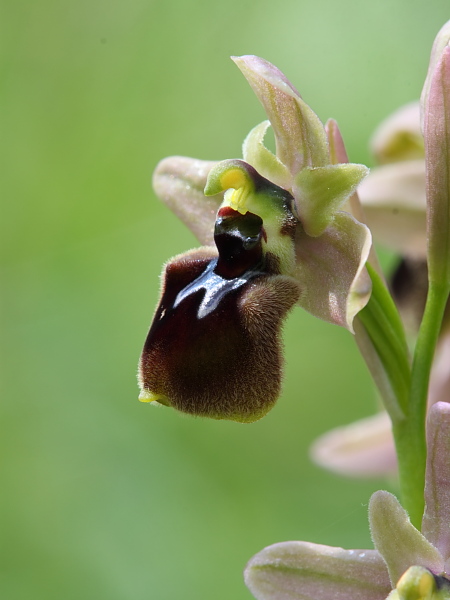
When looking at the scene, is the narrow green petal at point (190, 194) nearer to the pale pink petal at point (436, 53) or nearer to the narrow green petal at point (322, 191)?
the narrow green petal at point (322, 191)

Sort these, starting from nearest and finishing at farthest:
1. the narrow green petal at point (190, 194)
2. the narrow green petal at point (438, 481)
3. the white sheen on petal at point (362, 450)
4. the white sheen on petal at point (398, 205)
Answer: the narrow green petal at point (438, 481) → the narrow green petal at point (190, 194) → the white sheen on petal at point (398, 205) → the white sheen on petal at point (362, 450)

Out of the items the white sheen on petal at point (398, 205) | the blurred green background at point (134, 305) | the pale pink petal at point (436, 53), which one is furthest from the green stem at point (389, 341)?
the blurred green background at point (134, 305)

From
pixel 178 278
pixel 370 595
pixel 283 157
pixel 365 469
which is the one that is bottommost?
pixel 365 469

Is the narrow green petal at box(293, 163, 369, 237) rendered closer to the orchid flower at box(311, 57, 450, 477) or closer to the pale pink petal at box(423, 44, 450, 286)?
the pale pink petal at box(423, 44, 450, 286)

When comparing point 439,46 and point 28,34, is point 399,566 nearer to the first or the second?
point 439,46

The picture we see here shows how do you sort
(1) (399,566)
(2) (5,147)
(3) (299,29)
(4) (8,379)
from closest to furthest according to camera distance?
(1) (399,566) < (3) (299,29) < (4) (8,379) < (2) (5,147)

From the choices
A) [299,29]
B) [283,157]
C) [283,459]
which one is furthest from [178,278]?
[283,459]

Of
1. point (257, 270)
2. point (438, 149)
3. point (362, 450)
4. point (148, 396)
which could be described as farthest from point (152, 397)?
point (362, 450)

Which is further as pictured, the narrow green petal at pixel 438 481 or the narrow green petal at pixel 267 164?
the narrow green petal at pixel 267 164
